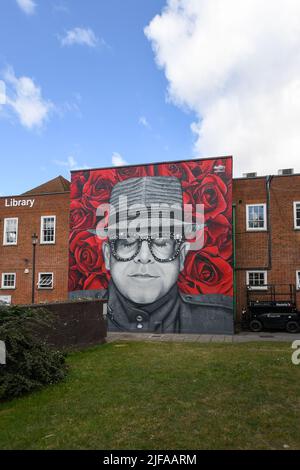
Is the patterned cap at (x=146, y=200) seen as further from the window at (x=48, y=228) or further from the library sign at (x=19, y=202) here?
the library sign at (x=19, y=202)

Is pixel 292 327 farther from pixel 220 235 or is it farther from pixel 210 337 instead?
pixel 220 235

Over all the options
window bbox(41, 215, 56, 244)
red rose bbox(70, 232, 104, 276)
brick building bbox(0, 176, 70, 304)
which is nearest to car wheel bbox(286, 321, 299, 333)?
red rose bbox(70, 232, 104, 276)

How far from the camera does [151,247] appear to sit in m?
18.3

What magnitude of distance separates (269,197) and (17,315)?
49.7ft

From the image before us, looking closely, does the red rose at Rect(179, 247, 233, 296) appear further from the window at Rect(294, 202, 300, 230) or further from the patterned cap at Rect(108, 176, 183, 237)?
the window at Rect(294, 202, 300, 230)

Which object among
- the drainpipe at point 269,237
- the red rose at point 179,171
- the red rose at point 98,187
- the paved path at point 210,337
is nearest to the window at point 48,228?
the red rose at point 98,187

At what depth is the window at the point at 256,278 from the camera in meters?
18.7

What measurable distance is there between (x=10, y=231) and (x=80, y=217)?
20.2ft

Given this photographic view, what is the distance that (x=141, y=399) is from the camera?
6477 mm

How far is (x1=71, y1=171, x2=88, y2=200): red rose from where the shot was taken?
20125mm

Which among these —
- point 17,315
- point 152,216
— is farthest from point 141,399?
point 152,216

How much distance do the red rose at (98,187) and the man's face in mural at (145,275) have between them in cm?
350
